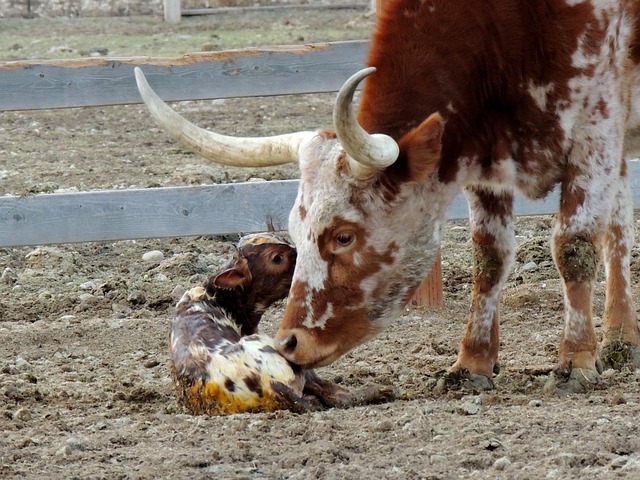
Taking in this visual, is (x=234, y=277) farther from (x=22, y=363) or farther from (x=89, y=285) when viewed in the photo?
(x=89, y=285)

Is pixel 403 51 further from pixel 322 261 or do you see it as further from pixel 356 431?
pixel 356 431

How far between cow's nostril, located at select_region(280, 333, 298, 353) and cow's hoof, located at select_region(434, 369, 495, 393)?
805 mm

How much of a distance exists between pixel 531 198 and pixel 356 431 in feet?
5.65

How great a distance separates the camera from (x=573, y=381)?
532 centimetres

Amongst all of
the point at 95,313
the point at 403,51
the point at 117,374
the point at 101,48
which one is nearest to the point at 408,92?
the point at 403,51

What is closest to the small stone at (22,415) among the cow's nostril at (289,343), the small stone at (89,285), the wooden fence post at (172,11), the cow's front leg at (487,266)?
the cow's nostril at (289,343)

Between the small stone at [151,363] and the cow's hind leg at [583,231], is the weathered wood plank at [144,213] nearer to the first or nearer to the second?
the small stone at [151,363]

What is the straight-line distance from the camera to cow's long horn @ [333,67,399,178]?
4621 millimetres

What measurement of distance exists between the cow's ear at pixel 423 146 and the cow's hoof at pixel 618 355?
1.59 m

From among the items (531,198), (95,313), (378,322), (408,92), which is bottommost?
(95,313)

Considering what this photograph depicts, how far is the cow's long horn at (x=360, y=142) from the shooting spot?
15.2ft

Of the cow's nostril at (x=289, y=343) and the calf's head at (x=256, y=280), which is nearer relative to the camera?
the cow's nostril at (x=289, y=343)

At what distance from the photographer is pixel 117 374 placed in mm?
5965

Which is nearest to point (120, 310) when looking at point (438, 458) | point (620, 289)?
point (620, 289)
